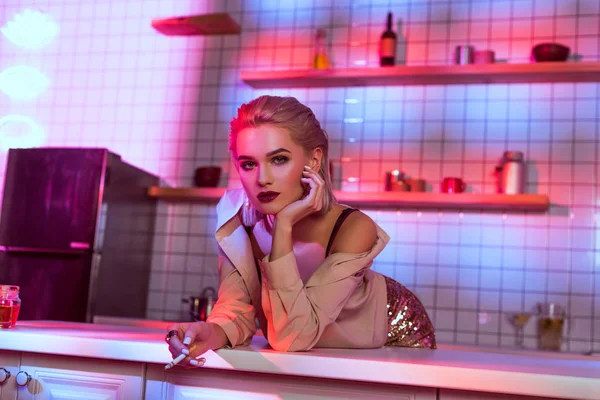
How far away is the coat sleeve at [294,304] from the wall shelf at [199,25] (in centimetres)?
284

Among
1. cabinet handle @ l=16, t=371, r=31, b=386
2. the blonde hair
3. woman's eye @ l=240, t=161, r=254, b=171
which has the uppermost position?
the blonde hair

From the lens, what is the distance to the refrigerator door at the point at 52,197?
3648 millimetres

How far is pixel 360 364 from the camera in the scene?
120 centimetres

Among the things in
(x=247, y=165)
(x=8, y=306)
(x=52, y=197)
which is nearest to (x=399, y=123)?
(x=52, y=197)

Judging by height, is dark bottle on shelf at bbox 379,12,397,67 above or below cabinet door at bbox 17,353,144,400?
above

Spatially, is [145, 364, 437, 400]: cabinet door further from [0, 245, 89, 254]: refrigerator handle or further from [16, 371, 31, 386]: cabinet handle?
[0, 245, 89, 254]: refrigerator handle

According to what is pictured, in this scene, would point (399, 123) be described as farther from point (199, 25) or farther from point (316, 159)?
point (316, 159)

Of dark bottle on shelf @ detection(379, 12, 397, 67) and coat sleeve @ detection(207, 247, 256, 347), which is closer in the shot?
coat sleeve @ detection(207, 247, 256, 347)

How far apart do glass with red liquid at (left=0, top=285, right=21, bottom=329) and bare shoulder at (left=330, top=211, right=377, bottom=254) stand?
0.68 meters

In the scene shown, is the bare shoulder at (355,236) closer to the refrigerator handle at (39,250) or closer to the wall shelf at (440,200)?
the wall shelf at (440,200)

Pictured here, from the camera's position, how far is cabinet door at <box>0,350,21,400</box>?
4.63ft

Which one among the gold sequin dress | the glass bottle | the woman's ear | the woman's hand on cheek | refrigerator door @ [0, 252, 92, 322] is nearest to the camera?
the woman's hand on cheek

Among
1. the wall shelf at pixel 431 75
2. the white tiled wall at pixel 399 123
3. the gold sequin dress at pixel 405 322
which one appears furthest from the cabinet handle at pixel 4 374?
the wall shelf at pixel 431 75

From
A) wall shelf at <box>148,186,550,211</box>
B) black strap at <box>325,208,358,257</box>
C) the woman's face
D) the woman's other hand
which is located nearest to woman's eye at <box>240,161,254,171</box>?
the woman's face
